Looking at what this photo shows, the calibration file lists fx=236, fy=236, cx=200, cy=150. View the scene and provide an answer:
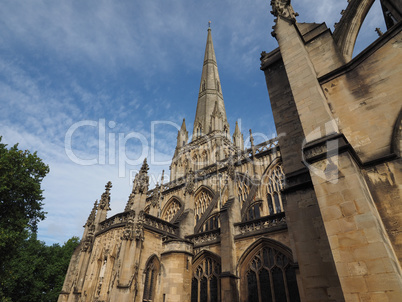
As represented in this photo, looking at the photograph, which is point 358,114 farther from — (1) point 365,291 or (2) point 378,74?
(1) point 365,291

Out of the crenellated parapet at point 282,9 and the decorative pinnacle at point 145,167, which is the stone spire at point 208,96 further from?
the crenellated parapet at point 282,9

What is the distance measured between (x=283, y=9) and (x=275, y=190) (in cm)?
1006

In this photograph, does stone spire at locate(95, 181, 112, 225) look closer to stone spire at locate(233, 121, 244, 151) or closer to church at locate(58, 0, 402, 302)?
church at locate(58, 0, 402, 302)

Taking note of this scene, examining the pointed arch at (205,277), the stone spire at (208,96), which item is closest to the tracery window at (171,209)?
the pointed arch at (205,277)

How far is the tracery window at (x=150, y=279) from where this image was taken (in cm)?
1083

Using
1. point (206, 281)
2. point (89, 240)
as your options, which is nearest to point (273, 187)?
point (206, 281)

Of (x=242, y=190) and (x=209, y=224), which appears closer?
(x=209, y=224)

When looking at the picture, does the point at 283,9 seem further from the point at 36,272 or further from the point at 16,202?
the point at 36,272

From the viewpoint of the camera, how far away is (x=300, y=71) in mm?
6152

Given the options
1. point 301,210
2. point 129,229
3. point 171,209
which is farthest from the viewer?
point 171,209

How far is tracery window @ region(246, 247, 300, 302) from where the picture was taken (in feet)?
31.0

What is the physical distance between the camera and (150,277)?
11297 millimetres

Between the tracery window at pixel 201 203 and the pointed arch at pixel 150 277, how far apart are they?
6654 mm

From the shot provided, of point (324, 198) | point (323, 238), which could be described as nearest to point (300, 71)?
point (324, 198)
